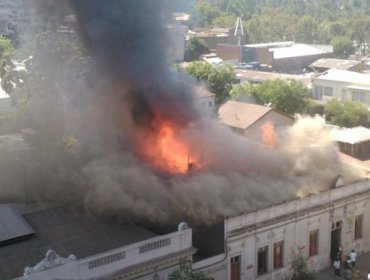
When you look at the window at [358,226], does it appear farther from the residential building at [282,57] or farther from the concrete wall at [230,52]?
the concrete wall at [230,52]

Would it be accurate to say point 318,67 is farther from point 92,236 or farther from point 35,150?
point 92,236

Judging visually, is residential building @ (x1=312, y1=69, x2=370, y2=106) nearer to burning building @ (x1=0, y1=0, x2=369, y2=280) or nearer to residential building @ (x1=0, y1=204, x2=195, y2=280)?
burning building @ (x1=0, y1=0, x2=369, y2=280)

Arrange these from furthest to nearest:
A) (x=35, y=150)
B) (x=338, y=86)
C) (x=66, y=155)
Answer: (x=338, y=86)
(x=35, y=150)
(x=66, y=155)

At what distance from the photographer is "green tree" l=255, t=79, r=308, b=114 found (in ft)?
197

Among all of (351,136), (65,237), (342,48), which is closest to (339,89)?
(351,136)

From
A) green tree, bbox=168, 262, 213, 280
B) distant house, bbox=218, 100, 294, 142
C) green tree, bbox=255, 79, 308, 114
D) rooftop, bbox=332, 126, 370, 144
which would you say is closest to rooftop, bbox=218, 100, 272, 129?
distant house, bbox=218, 100, 294, 142

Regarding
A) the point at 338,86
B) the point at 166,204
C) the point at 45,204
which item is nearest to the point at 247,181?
the point at 166,204

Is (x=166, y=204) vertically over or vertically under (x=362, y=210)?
over

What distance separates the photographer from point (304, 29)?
143 meters

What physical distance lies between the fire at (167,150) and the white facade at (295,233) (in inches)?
196

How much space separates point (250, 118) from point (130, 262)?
27.4 metres

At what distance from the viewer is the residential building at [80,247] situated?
65.1ft

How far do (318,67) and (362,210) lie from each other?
64.4 m

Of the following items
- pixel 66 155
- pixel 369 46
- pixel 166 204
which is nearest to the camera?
pixel 166 204
